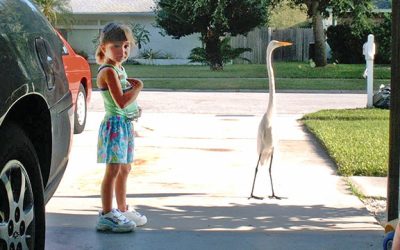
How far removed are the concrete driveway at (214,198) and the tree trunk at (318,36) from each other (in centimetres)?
1637

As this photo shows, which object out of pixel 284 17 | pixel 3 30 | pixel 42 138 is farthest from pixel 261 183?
pixel 284 17

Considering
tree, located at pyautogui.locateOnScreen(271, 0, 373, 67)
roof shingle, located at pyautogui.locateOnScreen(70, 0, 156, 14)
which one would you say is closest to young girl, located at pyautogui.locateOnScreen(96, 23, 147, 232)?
tree, located at pyautogui.locateOnScreen(271, 0, 373, 67)

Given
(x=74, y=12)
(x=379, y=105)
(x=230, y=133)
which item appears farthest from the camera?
(x=74, y=12)

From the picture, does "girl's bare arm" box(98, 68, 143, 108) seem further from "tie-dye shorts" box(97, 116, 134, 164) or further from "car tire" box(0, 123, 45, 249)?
"car tire" box(0, 123, 45, 249)

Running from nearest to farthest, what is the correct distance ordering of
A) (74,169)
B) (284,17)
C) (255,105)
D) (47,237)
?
(47,237) → (74,169) → (255,105) → (284,17)

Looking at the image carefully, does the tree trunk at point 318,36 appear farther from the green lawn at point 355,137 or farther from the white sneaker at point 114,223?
the white sneaker at point 114,223

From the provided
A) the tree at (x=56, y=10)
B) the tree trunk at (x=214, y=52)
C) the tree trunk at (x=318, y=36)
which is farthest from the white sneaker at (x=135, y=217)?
the tree at (x=56, y=10)

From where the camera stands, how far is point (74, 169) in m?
7.93

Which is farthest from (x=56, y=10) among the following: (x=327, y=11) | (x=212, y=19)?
(x=327, y=11)

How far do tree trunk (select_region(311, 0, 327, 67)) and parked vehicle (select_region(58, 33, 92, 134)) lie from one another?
57.6 feet

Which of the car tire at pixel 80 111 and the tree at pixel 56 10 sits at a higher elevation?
the tree at pixel 56 10

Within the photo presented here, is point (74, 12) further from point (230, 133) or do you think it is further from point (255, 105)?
point (230, 133)

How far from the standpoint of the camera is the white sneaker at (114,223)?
17.3 ft

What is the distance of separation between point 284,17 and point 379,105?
37835 mm
